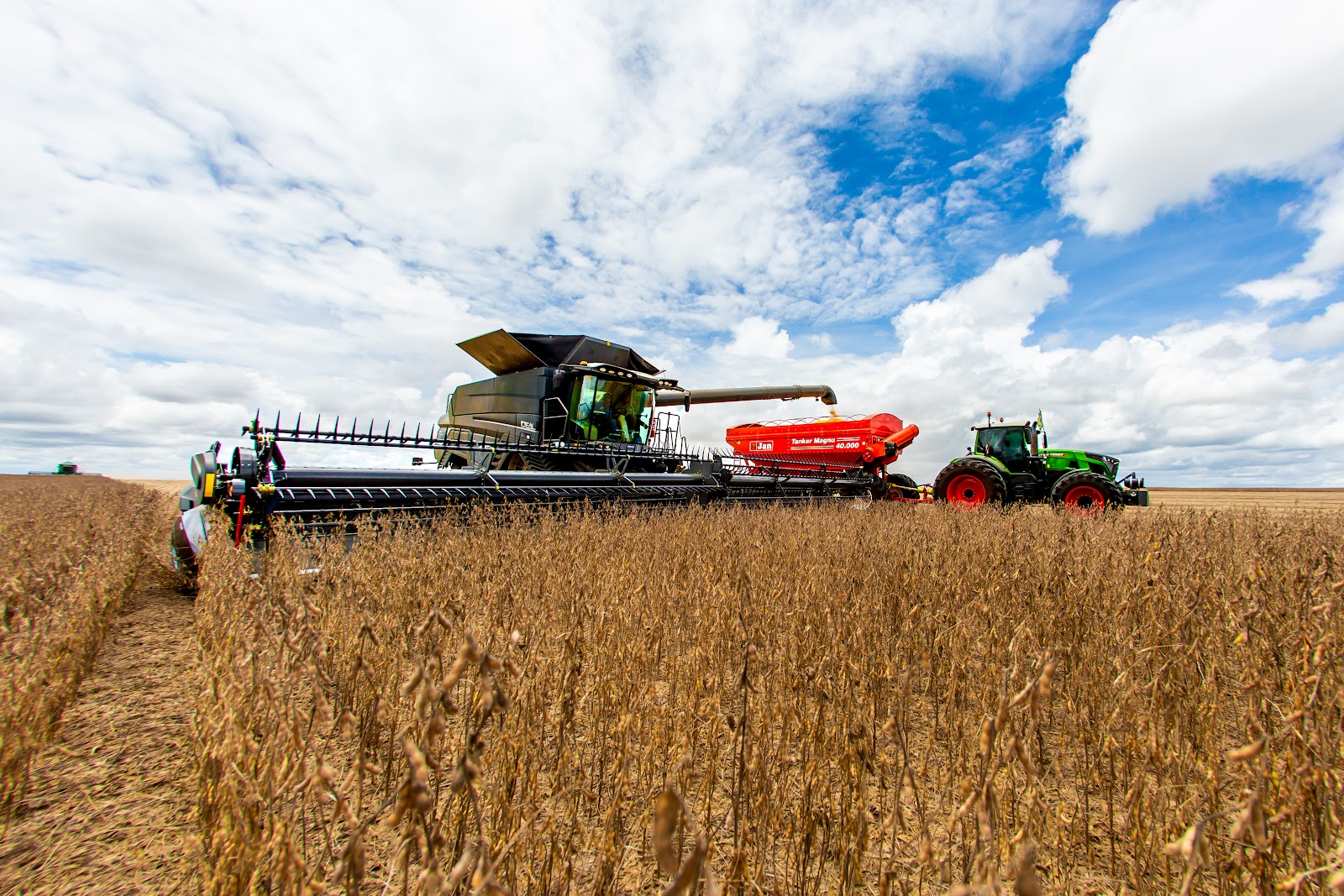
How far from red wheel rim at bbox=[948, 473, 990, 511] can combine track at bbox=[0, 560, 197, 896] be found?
12.3 meters

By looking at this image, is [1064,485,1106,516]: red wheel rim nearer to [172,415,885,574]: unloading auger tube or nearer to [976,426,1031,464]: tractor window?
[976,426,1031,464]: tractor window

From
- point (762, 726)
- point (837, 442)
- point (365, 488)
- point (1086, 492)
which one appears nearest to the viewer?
point (762, 726)

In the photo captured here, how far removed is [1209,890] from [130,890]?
2.91 meters

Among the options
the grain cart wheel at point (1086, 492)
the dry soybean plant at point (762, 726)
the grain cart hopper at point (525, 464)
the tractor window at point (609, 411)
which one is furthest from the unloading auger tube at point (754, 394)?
the dry soybean plant at point (762, 726)

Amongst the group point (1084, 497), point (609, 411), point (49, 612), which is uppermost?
point (609, 411)

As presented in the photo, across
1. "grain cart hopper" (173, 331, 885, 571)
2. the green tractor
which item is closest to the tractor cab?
the green tractor

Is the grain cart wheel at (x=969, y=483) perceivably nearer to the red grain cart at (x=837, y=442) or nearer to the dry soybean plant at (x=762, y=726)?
the red grain cart at (x=837, y=442)

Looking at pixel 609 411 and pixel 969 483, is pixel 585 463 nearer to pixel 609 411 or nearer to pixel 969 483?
pixel 609 411

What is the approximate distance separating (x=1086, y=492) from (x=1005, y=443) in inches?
83.0

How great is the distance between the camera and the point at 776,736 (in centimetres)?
219

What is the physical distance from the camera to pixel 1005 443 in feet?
41.4

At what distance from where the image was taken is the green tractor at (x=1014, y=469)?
39.4ft

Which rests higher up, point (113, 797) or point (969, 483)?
point (969, 483)

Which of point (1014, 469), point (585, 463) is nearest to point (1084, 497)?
point (1014, 469)
